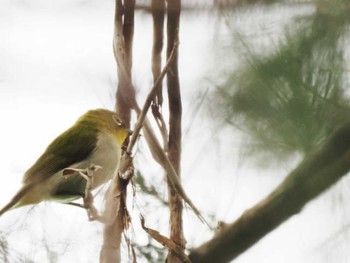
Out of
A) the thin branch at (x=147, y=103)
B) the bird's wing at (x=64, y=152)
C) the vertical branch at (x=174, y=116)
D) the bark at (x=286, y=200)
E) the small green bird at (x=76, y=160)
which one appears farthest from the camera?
the bird's wing at (x=64, y=152)

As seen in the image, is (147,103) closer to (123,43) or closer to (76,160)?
(123,43)

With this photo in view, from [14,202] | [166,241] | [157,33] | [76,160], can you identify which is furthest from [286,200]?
[76,160]

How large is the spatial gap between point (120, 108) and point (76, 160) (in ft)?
1.65

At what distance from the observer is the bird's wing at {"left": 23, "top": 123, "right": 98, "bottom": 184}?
155 centimetres

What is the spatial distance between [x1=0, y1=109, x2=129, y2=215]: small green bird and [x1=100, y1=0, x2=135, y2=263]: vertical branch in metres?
0.17

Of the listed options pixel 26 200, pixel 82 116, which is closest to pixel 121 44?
pixel 26 200

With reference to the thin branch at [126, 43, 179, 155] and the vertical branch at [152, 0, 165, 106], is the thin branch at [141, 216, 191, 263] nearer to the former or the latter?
the thin branch at [126, 43, 179, 155]

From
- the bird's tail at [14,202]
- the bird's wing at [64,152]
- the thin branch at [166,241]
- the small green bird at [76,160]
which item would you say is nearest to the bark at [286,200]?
the thin branch at [166,241]

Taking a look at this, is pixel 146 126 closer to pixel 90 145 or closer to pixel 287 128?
pixel 287 128

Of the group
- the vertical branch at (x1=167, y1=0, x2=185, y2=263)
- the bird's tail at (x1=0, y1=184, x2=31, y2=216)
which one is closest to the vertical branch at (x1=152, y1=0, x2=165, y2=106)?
the vertical branch at (x1=167, y1=0, x2=185, y2=263)

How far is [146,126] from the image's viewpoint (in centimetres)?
104

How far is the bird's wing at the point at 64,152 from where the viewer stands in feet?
5.09

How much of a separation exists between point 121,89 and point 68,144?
64cm

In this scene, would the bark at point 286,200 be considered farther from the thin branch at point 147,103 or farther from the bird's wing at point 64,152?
the bird's wing at point 64,152
